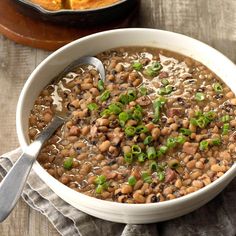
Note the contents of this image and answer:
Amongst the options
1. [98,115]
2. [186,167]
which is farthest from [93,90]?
[186,167]

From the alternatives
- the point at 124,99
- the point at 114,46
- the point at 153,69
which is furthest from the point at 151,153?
the point at 114,46

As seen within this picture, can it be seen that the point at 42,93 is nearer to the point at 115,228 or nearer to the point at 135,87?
the point at 135,87

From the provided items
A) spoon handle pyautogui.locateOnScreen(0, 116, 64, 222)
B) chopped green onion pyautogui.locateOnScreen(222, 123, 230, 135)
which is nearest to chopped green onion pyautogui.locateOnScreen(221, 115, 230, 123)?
chopped green onion pyautogui.locateOnScreen(222, 123, 230, 135)

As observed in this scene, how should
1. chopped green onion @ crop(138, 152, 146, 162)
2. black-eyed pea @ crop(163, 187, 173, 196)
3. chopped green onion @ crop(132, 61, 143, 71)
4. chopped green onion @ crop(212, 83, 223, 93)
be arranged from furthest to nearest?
chopped green onion @ crop(132, 61, 143, 71)
chopped green onion @ crop(212, 83, 223, 93)
chopped green onion @ crop(138, 152, 146, 162)
black-eyed pea @ crop(163, 187, 173, 196)

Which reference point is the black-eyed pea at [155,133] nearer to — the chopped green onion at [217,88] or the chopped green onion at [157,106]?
the chopped green onion at [157,106]

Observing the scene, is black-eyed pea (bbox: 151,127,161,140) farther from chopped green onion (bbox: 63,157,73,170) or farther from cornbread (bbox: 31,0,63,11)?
cornbread (bbox: 31,0,63,11)

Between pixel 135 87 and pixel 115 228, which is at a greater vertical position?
pixel 135 87
